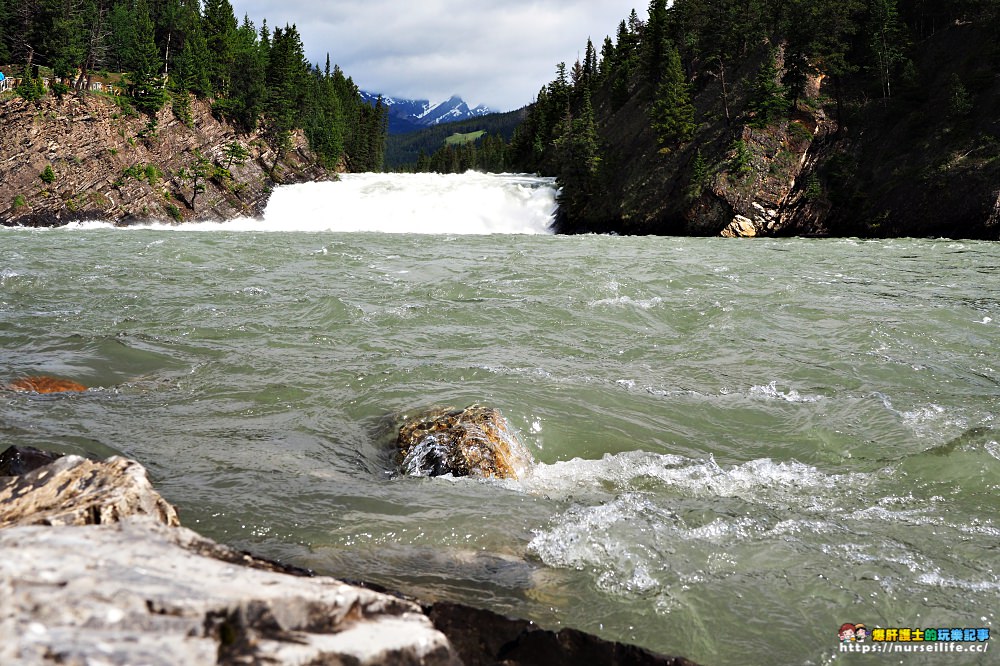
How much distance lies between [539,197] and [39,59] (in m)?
45.7

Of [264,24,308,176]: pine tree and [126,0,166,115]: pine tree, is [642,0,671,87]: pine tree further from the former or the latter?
[126,0,166,115]: pine tree

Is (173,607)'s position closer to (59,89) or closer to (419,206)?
(419,206)

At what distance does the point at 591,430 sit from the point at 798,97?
50.7 meters

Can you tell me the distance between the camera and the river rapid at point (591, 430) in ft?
12.1

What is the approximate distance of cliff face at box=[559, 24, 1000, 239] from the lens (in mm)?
37469

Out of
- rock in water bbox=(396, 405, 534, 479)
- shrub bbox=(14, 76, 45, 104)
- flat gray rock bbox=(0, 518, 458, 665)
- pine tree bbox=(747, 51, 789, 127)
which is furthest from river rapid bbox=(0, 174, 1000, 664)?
shrub bbox=(14, 76, 45, 104)

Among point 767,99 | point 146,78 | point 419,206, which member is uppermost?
point 146,78

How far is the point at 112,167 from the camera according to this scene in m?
50.1

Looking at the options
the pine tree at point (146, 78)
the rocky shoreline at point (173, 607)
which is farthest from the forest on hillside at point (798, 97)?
the rocky shoreline at point (173, 607)

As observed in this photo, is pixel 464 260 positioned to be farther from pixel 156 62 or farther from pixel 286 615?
pixel 156 62

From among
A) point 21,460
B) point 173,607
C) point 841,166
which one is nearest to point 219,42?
point 841,166

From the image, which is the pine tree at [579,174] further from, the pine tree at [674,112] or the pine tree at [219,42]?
the pine tree at [219,42]

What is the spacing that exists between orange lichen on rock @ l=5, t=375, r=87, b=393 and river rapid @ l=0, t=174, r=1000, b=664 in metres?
0.28

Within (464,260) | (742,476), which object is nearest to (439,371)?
(742,476)
